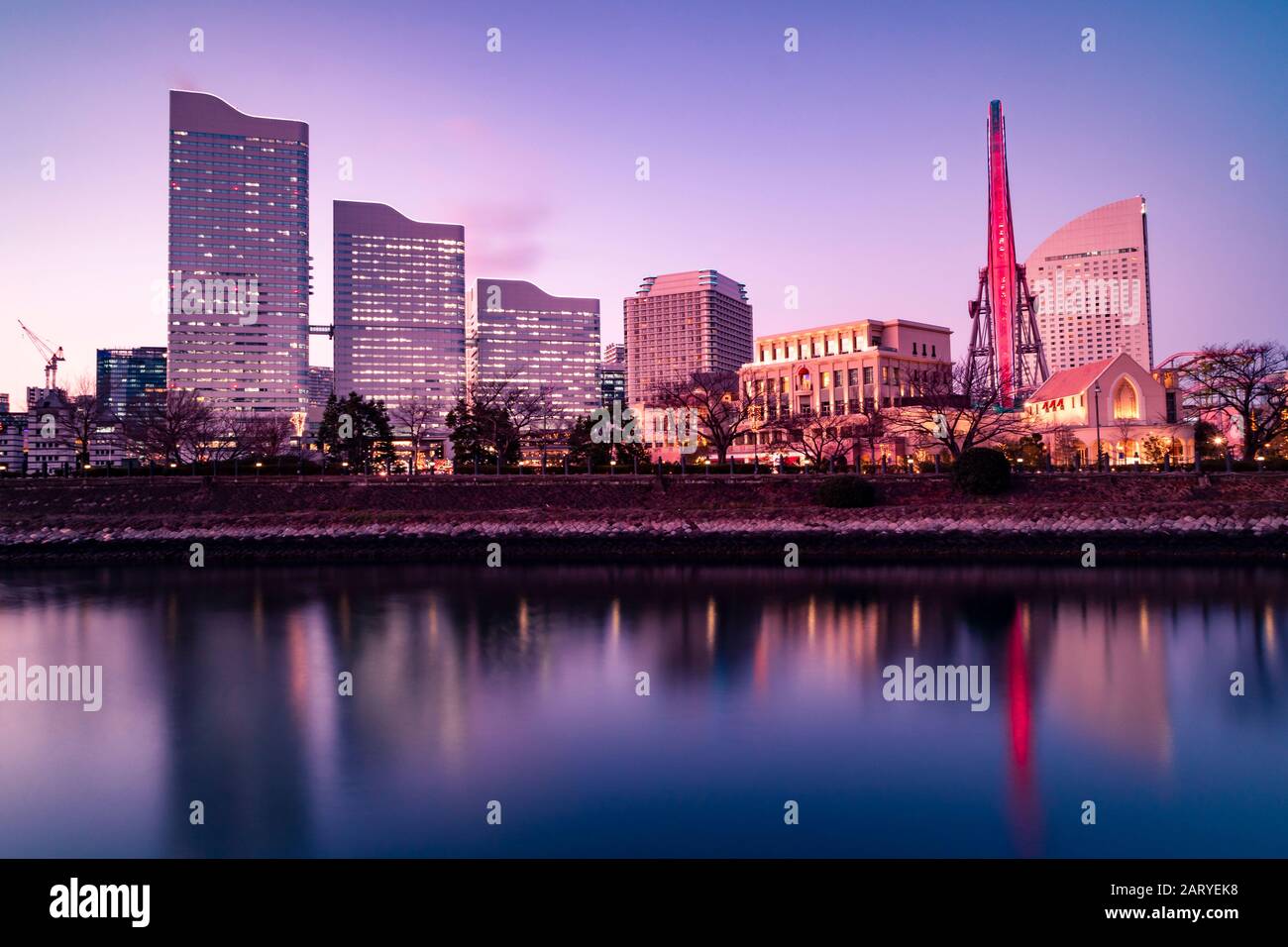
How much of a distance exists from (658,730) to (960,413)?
49839mm

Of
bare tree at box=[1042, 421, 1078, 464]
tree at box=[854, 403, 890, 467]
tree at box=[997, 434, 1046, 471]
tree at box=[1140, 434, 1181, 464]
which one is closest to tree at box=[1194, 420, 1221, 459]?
tree at box=[1140, 434, 1181, 464]

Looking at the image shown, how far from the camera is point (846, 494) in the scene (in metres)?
41.8

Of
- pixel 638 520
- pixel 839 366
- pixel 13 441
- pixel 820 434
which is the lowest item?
pixel 638 520

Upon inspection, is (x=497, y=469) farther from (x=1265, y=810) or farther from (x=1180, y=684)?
(x=1265, y=810)

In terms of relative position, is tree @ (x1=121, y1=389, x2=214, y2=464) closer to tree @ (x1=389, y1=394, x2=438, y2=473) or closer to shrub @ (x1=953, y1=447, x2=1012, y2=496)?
tree @ (x1=389, y1=394, x2=438, y2=473)

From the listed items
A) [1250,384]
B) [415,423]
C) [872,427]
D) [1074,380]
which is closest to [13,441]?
[415,423]

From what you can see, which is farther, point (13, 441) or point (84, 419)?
point (13, 441)

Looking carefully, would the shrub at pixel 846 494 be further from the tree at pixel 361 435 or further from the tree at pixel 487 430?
the tree at pixel 361 435

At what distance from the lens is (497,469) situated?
51875mm

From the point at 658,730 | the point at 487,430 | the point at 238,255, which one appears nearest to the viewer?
the point at 658,730

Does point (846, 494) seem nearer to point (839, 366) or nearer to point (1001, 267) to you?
point (839, 366)
